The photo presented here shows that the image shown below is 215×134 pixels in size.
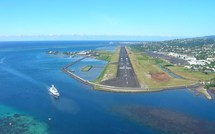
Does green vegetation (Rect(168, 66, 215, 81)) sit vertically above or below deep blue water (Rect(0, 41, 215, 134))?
below

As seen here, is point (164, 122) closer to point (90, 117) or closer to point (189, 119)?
point (189, 119)

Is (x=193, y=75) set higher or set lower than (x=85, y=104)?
lower

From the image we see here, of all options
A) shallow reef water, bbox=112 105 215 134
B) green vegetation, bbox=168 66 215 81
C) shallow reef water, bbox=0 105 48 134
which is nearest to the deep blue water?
shallow reef water, bbox=0 105 48 134

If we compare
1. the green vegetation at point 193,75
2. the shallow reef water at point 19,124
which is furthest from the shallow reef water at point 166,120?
the green vegetation at point 193,75

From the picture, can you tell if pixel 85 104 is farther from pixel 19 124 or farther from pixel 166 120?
pixel 166 120

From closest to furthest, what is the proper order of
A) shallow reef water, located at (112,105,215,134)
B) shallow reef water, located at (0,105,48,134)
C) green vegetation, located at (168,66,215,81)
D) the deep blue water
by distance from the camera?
1. shallow reef water, located at (0,105,48,134)
2. shallow reef water, located at (112,105,215,134)
3. the deep blue water
4. green vegetation, located at (168,66,215,81)

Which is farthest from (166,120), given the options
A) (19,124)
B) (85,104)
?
(19,124)

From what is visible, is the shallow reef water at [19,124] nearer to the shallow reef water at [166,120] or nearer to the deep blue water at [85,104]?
the deep blue water at [85,104]

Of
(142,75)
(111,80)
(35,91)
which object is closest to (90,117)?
(35,91)

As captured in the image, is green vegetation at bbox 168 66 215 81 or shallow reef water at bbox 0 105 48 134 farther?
green vegetation at bbox 168 66 215 81

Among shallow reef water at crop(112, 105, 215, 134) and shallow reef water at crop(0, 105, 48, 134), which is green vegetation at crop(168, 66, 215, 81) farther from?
shallow reef water at crop(0, 105, 48, 134)

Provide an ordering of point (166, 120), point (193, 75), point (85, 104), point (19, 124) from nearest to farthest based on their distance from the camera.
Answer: point (19, 124)
point (166, 120)
point (85, 104)
point (193, 75)
